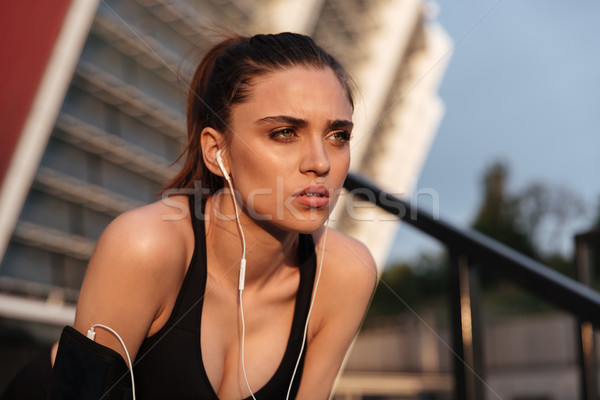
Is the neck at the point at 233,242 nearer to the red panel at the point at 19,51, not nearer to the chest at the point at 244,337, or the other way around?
the chest at the point at 244,337

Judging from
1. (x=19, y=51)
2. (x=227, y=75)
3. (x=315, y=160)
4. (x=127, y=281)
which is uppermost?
(x=19, y=51)

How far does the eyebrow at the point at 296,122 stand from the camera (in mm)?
1476

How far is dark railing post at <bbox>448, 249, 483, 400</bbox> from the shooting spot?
1820mm

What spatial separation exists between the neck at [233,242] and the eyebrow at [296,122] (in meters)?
0.29

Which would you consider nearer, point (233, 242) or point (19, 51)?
point (233, 242)

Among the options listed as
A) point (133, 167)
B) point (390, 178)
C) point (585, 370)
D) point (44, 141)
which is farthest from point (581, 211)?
point (585, 370)

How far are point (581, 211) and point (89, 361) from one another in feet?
150

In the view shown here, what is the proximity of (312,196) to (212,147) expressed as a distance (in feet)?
1.16

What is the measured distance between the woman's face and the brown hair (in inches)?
1.7

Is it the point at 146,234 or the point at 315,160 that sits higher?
the point at 315,160

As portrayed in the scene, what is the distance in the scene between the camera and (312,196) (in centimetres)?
148

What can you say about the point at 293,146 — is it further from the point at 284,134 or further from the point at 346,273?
the point at 346,273

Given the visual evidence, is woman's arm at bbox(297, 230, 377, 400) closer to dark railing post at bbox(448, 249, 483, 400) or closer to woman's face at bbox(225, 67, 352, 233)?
dark railing post at bbox(448, 249, 483, 400)

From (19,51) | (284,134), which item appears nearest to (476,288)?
(284,134)
